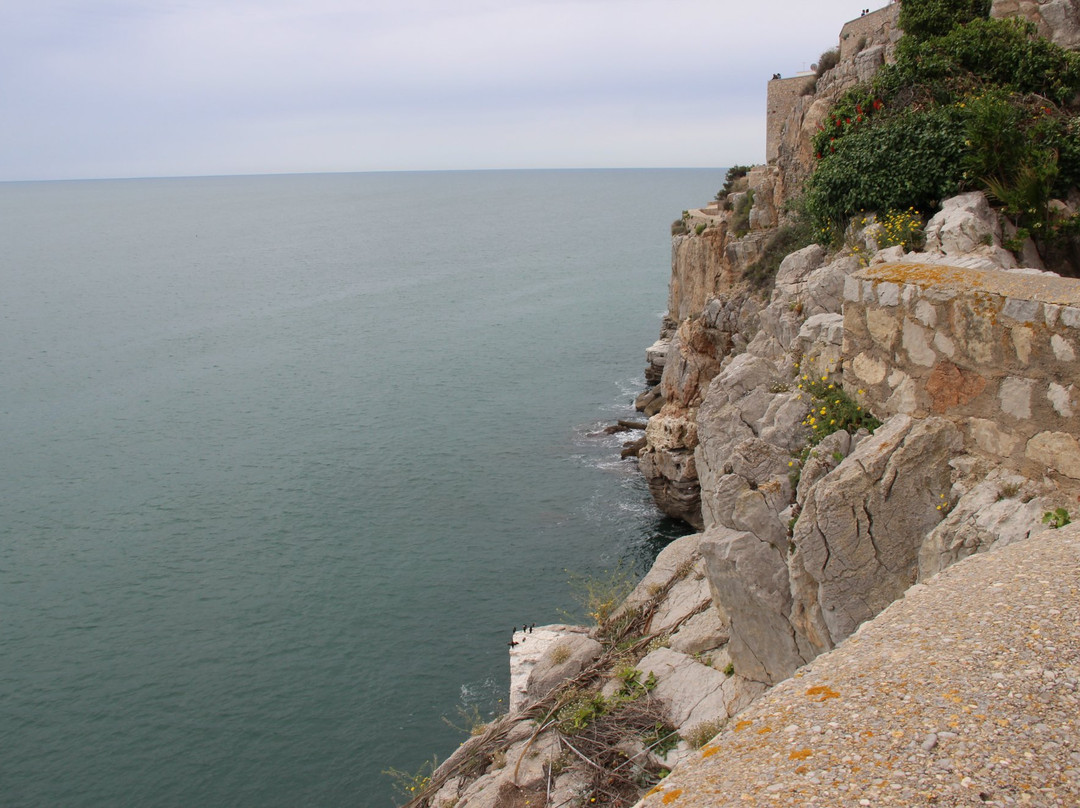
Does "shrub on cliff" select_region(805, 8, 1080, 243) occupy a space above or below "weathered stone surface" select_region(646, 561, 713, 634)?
above

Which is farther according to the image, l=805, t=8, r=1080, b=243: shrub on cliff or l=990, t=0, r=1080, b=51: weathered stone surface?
l=990, t=0, r=1080, b=51: weathered stone surface

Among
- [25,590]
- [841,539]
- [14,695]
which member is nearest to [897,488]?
[841,539]

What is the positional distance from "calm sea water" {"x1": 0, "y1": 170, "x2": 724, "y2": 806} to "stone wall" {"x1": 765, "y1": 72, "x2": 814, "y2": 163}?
60.9 ft

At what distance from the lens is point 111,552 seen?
39.5m

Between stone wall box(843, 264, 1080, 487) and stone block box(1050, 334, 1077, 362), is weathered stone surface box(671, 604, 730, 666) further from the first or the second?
stone block box(1050, 334, 1077, 362)

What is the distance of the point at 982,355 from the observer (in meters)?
10.7

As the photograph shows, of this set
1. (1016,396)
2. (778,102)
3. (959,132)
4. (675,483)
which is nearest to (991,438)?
(1016,396)

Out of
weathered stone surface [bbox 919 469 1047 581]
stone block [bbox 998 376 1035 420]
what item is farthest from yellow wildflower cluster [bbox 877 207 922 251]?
weathered stone surface [bbox 919 469 1047 581]

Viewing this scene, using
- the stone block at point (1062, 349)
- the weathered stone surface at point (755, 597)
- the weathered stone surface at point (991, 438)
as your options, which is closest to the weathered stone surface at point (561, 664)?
the weathered stone surface at point (755, 597)

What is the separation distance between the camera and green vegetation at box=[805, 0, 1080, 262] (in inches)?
664

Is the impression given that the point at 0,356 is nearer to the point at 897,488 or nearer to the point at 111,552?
the point at 111,552

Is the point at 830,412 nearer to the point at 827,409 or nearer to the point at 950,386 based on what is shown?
the point at 827,409

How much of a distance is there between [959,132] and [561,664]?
13821 millimetres

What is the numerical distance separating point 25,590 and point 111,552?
3760mm
